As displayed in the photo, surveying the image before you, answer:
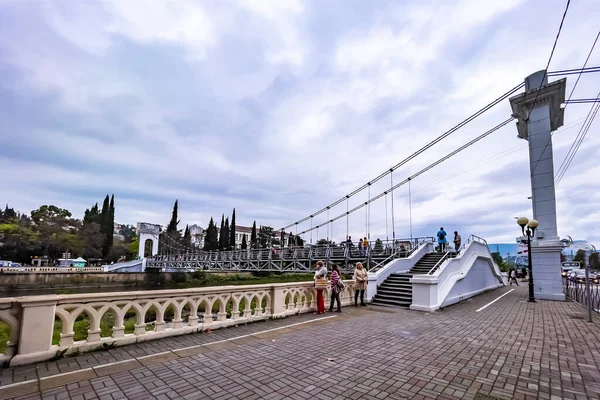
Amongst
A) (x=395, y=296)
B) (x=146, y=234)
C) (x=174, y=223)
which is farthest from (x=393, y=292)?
(x=174, y=223)

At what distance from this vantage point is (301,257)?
3219cm

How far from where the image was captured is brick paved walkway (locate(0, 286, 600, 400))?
3.77m

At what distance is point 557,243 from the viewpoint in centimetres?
1445

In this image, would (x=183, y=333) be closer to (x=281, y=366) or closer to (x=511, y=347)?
(x=281, y=366)

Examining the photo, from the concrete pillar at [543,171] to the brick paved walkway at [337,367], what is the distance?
8.76m

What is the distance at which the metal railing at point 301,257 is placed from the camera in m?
20.8

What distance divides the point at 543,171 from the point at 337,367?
1655 cm

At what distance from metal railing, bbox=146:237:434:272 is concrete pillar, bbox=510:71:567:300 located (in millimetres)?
5493

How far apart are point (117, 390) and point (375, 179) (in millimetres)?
25998

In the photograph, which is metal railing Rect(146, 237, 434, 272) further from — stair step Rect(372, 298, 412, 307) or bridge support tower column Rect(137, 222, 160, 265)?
bridge support tower column Rect(137, 222, 160, 265)

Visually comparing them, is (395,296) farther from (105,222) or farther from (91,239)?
(105,222)

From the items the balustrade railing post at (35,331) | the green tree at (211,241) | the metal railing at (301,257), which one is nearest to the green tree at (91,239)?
the metal railing at (301,257)

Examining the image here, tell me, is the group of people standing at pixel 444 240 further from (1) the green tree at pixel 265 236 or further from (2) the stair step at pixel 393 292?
(1) the green tree at pixel 265 236

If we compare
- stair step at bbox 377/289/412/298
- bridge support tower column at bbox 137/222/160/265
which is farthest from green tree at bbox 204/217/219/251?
stair step at bbox 377/289/412/298
